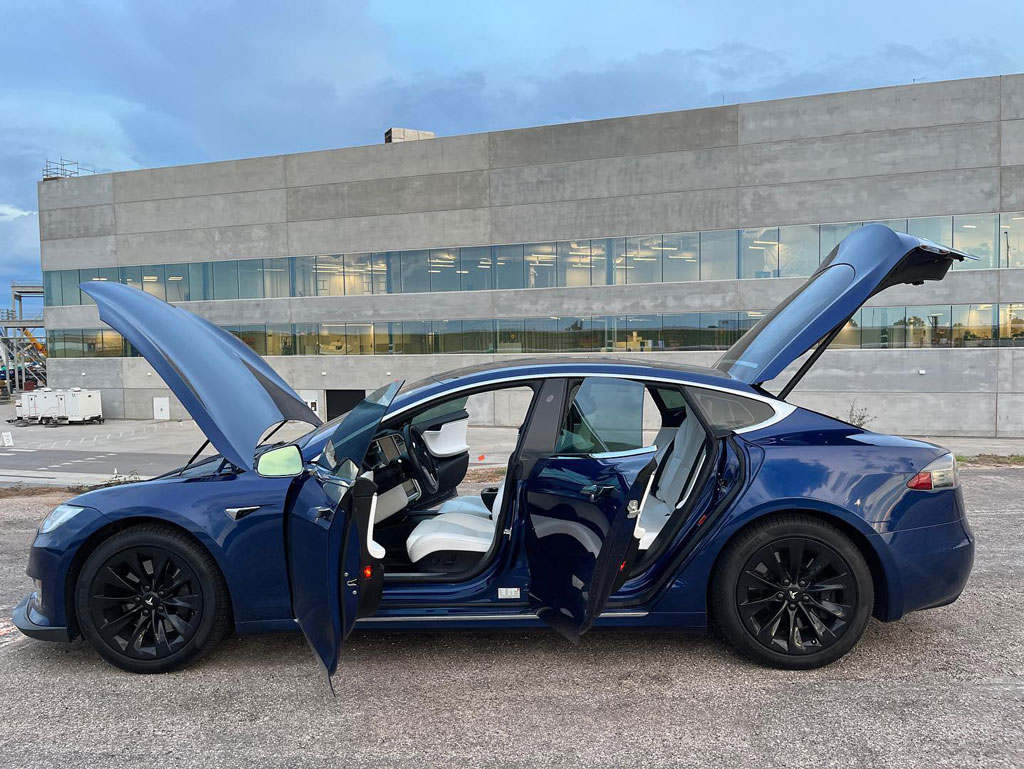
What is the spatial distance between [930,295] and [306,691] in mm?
28153

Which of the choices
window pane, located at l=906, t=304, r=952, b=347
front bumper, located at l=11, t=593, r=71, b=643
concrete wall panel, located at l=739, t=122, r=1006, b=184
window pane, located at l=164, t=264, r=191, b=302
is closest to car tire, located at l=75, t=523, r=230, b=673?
front bumper, located at l=11, t=593, r=71, b=643

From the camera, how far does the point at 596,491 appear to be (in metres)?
2.87

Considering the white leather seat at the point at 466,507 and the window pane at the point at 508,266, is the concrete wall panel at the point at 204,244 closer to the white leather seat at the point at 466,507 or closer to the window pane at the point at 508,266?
the window pane at the point at 508,266

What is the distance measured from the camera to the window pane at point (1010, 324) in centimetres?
2455

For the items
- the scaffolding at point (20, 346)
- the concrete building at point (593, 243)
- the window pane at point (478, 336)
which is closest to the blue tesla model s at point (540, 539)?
the concrete building at point (593, 243)

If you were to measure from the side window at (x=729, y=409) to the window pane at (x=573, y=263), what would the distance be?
81.2 feet

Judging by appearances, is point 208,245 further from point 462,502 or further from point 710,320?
point 462,502

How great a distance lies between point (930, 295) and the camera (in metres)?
25.0

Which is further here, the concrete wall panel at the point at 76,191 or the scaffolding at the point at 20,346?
the scaffolding at the point at 20,346

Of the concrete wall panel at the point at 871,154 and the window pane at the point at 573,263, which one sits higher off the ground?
the concrete wall panel at the point at 871,154

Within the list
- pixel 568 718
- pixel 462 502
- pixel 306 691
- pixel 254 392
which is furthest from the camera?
pixel 462 502

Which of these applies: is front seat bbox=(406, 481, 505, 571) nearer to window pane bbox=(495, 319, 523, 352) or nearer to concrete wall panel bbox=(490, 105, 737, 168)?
window pane bbox=(495, 319, 523, 352)

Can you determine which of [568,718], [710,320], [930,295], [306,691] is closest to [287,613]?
[306,691]

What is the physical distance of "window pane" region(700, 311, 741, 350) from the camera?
86.5ft
